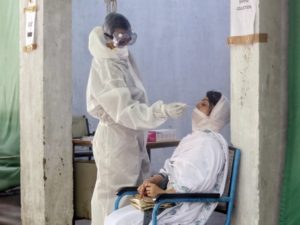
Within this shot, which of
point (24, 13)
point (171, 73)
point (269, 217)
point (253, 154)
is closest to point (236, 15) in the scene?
point (253, 154)

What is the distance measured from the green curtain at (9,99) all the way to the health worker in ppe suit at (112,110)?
2110mm

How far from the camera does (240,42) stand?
3.15 m

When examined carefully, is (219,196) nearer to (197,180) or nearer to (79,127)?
(197,180)

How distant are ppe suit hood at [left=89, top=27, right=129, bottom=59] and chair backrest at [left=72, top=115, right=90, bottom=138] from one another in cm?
204

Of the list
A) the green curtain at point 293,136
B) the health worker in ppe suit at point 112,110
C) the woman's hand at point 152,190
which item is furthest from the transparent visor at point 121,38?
the green curtain at point 293,136

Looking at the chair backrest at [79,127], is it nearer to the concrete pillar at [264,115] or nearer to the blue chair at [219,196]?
the blue chair at [219,196]

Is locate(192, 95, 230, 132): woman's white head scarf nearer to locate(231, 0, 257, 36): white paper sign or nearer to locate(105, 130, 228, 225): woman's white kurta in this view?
locate(105, 130, 228, 225): woman's white kurta

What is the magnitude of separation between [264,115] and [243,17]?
539mm

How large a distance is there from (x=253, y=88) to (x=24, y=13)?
8.54 ft

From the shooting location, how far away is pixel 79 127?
234 inches

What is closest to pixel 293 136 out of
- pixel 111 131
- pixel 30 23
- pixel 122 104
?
pixel 122 104

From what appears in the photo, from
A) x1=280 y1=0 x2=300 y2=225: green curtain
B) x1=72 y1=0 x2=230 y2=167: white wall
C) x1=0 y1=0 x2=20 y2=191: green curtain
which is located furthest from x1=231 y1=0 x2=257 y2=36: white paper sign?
x1=0 y1=0 x2=20 y2=191: green curtain

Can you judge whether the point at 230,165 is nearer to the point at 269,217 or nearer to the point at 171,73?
the point at 269,217

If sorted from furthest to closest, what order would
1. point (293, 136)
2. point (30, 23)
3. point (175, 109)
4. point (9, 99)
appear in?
point (9, 99), point (30, 23), point (175, 109), point (293, 136)
